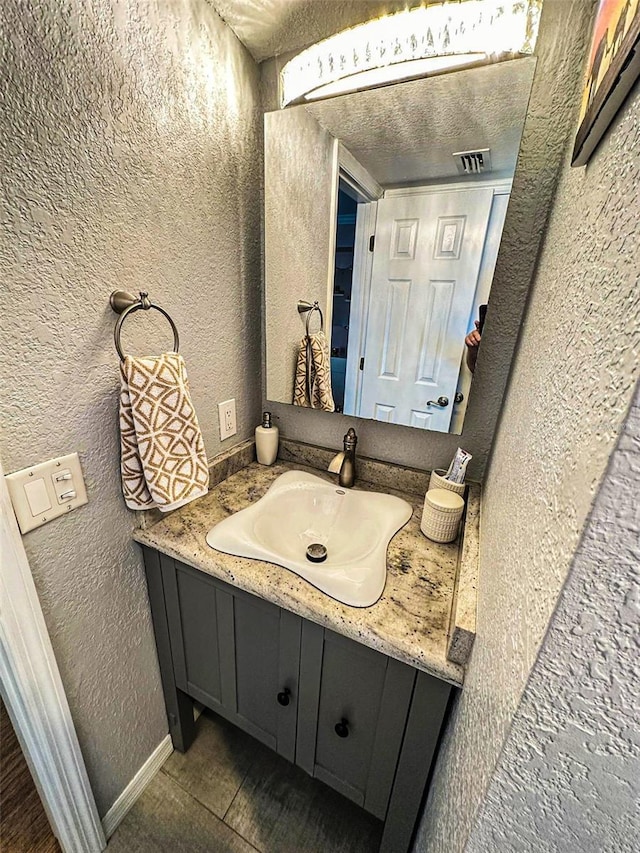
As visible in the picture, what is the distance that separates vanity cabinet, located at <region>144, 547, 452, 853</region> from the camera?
2.29 ft

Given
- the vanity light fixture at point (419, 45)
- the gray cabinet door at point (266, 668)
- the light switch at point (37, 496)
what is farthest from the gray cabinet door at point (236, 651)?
the vanity light fixture at point (419, 45)

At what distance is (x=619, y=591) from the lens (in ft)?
0.80

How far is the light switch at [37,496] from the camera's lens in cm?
63

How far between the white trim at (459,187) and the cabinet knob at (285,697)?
1.24 metres

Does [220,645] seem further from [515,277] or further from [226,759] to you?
[515,277]

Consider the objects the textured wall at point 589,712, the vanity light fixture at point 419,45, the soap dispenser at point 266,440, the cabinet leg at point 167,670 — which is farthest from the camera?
the soap dispenser at point 266,440

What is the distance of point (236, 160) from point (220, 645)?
1.30 m

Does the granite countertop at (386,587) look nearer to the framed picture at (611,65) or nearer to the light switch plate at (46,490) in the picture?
the light switch plate at (46,490)

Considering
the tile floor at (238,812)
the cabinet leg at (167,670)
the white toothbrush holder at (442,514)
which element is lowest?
the tile floor at (238,812)

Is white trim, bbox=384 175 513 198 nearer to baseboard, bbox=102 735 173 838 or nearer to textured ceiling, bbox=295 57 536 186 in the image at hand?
textured ceiling, bbox=295 57 536 186

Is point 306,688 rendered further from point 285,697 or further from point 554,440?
point 554,440

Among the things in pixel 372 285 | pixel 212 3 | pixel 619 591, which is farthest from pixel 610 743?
pixel 212 3

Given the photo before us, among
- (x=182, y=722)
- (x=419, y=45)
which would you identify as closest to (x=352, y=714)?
(x=182, y=722)

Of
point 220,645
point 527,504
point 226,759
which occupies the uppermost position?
point 527,504
